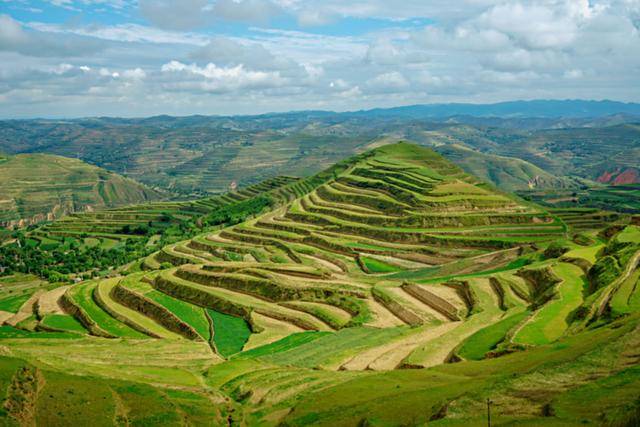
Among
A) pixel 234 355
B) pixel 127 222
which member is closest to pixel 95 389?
pixel 234 355

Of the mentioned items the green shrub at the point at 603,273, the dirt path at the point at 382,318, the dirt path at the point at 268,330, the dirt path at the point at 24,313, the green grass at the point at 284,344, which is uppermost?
the green shrub at the point at 603,273

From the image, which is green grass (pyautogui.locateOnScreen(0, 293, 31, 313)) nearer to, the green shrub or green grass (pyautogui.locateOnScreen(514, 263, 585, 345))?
green grass (pyautogui.locateOnScreen(514, 263, 585, 345))

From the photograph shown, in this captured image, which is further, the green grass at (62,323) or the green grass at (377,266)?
the green grass at (377,266)

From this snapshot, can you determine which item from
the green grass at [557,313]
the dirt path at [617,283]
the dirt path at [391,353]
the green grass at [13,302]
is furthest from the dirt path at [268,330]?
the green grass at [13,302]

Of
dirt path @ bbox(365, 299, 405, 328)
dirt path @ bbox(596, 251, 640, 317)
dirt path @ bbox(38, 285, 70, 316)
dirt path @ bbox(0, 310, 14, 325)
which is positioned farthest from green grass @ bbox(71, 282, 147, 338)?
dirt path @ bbox(596, 251, 640, 317)

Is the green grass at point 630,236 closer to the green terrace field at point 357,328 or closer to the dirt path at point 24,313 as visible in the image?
the green terrace field at point 357,328

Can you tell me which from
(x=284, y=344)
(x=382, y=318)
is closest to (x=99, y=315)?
(x=284, y=344)

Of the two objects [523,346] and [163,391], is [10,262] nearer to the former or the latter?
[163,391]

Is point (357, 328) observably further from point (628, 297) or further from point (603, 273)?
point (603, 273)
